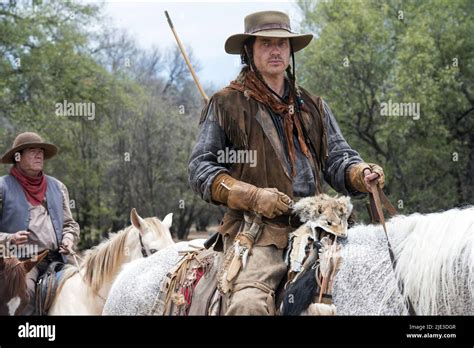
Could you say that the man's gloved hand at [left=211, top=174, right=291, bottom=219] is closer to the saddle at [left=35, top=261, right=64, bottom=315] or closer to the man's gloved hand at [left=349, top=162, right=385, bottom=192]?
the man's gloved hand at [left=349, top=162, right=385, bottom=192]

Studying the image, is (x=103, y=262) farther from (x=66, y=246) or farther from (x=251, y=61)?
(x=251, y=61)

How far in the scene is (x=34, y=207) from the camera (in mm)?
8188

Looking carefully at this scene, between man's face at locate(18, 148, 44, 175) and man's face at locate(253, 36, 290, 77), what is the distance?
390 centimetres

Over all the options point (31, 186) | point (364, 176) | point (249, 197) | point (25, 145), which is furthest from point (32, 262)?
point (364, 176)

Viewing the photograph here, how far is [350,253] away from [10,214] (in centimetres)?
466

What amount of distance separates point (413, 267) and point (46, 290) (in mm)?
4718

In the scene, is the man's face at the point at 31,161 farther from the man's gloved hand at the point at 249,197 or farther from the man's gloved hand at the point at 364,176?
the man's gloved hand at the point at 364,176

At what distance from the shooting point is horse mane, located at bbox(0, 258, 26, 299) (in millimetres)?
7512

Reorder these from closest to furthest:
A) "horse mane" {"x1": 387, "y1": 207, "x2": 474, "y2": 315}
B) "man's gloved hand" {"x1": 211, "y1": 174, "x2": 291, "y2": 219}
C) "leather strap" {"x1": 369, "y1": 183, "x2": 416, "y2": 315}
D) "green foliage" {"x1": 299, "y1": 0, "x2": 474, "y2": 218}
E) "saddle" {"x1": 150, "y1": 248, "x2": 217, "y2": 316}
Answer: "horse mane" {"x1": 387, "y1": 207, "x2": 474, "y2": 315}
"leather strap" {"x1": 369, "y1": 183, "x2": 416, "y2": 315}
"man's gloved hand" {"x1": 211, "y1": 174, "x2": 291, "y2": 219}
"saddle" {"x1": 150, "y1": 248, "x2": 217, "y2": 316}
"green foliage" {"x1": 299, "y1": 0, "x2": 474, "y2": 218}

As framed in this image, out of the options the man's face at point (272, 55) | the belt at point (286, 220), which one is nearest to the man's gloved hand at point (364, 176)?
the belt at point (286, 220)

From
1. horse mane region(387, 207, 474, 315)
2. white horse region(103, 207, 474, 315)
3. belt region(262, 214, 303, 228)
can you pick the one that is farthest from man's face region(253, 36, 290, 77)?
horse mane region(387, 207, 474, 315)

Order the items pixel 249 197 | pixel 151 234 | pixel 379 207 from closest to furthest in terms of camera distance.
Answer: pixel 379 207 → pixel 249 197 → pixel 151 234

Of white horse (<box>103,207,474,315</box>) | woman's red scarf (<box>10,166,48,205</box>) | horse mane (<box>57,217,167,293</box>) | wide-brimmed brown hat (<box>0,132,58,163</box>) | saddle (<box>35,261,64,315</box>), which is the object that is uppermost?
wide-brimmed brown hat (<box>0,132,58,163</box>)

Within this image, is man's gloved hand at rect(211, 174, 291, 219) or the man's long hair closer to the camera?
man's gloved hand at rect(211, 174, 291, 219)
